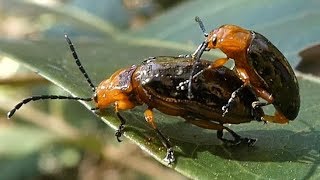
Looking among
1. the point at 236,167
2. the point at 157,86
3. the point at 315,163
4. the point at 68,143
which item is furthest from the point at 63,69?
the point at 68,143

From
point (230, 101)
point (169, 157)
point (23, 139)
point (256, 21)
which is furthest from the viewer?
point (23, 139)

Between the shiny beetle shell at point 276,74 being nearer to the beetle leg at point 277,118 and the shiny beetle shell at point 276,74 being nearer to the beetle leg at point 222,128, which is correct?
the beetle leg at point 277,118

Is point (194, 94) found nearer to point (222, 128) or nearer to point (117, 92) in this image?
point (222, 128)

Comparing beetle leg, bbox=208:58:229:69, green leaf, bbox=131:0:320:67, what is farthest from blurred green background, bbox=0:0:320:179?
beetle leg, bbox=208:58:229:69

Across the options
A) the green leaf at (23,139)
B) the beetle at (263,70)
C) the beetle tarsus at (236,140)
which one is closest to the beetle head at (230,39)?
the beetle at (263,70)

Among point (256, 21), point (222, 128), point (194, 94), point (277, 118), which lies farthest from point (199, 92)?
point (256, 21)

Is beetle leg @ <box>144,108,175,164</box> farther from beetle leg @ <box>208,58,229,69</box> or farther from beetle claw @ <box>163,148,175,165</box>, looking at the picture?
beetle leg @ <box>208,58,229,69</box>
